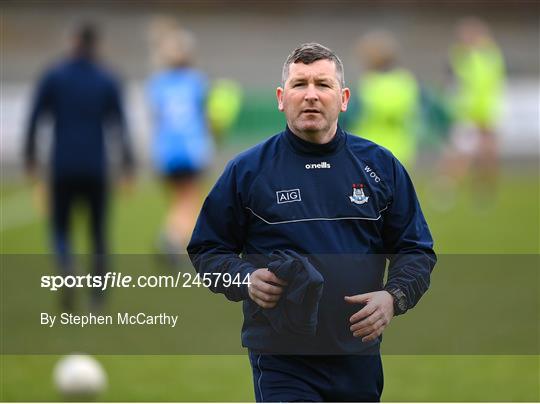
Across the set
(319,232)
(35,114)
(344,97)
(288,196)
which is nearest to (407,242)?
(319,232)

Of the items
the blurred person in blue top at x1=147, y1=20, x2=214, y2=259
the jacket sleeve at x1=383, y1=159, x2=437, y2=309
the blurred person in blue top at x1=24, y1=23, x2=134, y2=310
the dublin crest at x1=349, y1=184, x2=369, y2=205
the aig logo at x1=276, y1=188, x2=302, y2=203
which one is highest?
the blurred person in blue top at x1=147, y1=20, x2=214, y2=259

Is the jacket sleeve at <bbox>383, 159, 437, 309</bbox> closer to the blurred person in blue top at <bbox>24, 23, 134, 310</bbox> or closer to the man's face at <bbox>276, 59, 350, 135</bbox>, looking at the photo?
the man's face at <bbox>276, 59, 350, 135</bbox>

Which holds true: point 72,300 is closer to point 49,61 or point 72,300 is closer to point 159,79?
point 159,79

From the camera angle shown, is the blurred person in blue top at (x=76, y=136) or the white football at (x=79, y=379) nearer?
the white football at (x=79, y=379)

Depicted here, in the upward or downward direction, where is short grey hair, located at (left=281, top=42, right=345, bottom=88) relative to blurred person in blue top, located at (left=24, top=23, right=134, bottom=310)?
downward

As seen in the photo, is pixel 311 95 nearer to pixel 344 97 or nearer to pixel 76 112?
pixel 344 97

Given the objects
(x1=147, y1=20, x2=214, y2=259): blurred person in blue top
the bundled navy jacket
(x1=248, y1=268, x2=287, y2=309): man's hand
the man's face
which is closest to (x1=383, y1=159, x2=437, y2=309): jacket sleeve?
the bundled navy jacket

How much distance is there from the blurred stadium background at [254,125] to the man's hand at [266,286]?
3134mm

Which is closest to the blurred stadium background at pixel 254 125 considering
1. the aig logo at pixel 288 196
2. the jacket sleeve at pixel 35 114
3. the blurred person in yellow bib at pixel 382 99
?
the blurred person in yellow bib at pixel 382 99

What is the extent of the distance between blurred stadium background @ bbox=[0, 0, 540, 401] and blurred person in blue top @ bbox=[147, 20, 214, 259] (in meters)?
0.70

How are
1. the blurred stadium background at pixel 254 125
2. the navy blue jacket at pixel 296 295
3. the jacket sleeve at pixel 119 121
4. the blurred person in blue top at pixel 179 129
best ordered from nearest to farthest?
1. the navy blue jacket at pixel 296 295
2. the blurred stadium background at pixel 254 125
3. the jacket sleeve at pixel 119 121
4. the blurred person in blue top at pixel 179 129

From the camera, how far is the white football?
7031 millimetres

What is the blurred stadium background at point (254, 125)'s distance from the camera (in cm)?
764

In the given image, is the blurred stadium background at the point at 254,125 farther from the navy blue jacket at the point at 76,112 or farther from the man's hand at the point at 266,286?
the man's hand at the point at 266,286
